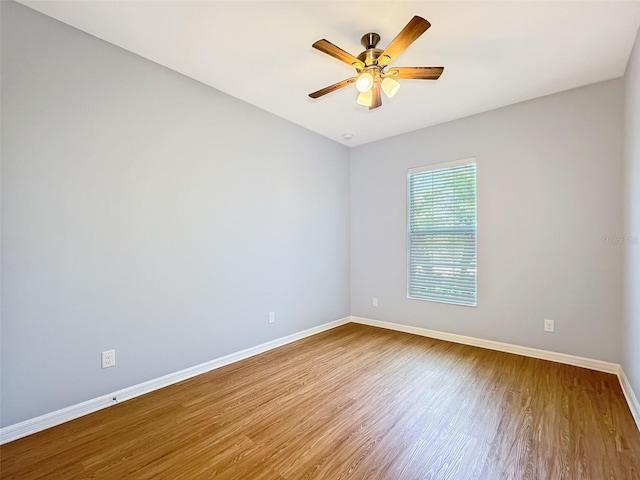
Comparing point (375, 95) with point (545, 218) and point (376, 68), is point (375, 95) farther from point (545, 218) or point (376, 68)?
point (545, 218)

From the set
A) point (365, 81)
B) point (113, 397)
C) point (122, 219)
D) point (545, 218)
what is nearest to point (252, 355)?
point (113, 397)

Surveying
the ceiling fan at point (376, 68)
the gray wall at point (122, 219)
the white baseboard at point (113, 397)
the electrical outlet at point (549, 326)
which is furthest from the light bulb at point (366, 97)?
the electrical outlet at point (549, 326)

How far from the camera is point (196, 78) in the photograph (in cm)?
275

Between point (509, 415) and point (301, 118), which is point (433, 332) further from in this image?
point (301, 118)

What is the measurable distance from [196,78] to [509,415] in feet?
12.3

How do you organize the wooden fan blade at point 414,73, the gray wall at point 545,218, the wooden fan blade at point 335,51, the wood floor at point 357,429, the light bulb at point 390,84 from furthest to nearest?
the gray wall at point 545,218 < the light bulb at point 390,84 < the wooden fan blade at point 414,73 < the wooden fan blade at point 335,51 < the wood floor at point 357,429

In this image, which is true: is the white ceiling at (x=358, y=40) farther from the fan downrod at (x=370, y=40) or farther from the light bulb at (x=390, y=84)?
the light bulb at (x=390, y=84)

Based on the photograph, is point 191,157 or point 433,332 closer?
point 191,157

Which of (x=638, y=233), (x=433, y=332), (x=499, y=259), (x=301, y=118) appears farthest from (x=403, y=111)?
(x=433, y=332)

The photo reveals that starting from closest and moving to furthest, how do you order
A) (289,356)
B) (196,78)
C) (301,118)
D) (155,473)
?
(155,473) → (196,78) → (289,356) → (301,118)

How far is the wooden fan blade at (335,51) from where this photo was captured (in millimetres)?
1830

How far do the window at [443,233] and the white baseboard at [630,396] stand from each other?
4.39ft

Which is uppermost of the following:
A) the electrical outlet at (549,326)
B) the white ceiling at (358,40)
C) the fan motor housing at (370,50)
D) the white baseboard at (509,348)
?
the white ceiling at (358,40)

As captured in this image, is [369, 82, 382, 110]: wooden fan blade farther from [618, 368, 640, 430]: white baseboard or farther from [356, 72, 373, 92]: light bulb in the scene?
[618, 368, 640, 430]: white baseboard
